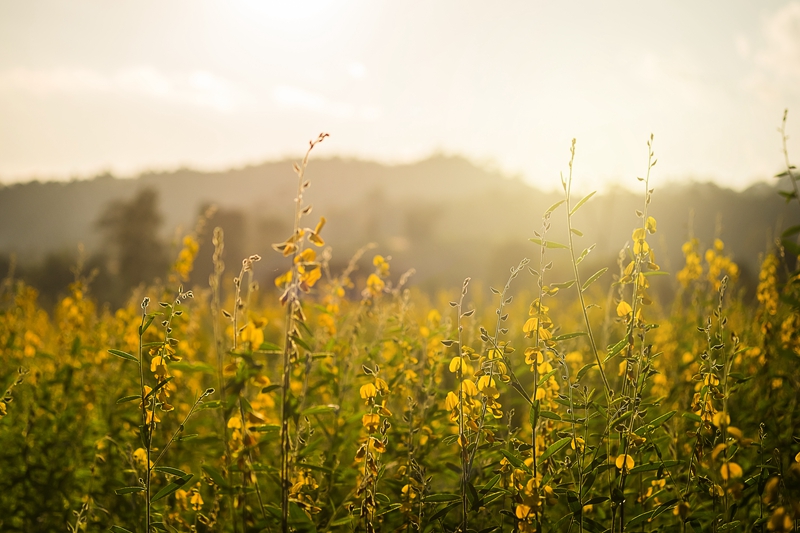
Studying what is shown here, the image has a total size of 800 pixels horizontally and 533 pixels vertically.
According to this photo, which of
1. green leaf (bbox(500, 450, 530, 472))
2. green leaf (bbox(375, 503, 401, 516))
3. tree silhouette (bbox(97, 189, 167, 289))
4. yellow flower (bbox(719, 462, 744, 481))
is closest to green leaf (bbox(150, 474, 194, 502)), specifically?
green leaf (bbox(375, 503, 401, 516))

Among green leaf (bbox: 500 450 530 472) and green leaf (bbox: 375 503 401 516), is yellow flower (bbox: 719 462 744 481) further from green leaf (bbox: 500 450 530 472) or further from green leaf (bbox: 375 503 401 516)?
green leaf (bbox: 375 503 401 516)

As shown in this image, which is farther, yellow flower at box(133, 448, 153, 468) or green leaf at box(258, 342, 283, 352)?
yellow flower at box(133, 448, 153, 468)

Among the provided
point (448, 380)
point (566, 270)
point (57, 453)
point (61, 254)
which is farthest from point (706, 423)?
point (61, 254)

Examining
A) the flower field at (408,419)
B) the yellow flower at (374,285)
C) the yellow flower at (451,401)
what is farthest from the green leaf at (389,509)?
the yellow flower at (374,285)

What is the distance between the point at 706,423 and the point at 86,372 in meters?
3.86

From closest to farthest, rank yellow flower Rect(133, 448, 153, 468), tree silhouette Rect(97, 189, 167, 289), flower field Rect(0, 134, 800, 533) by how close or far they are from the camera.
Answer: flower field Rect(0, 134, 800, 533), yellow flower Rect(133, 448, 153, 468), tree silhouette Rect(97, 189, 167, 289)

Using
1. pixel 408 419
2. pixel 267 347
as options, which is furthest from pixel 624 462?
pixel 267 347

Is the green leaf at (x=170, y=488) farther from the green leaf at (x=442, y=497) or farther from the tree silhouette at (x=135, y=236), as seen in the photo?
the tree silhouette at (x=135, y=236)

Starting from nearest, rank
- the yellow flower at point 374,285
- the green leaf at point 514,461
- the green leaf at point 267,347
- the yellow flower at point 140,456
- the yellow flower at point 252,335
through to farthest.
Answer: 1. the yellow flower at point 252,335
2. the green leaf at point 267,347
3. the green leaf at point 514,461
4. the yellow flower at point 140,456
5. the yellow flower at point 374,285

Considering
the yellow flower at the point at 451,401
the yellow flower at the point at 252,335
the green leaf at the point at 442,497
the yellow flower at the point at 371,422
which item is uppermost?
the yellow flower at the point at 252,335

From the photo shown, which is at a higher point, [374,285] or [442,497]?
[374,285]

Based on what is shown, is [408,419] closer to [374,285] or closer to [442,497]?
[442,497]

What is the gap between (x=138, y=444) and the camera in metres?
2.95

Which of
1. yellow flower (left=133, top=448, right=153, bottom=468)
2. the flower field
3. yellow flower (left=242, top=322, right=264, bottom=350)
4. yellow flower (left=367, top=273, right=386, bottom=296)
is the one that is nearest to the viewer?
yellow flower (left=242, top=322, right=264, bottom=350)
